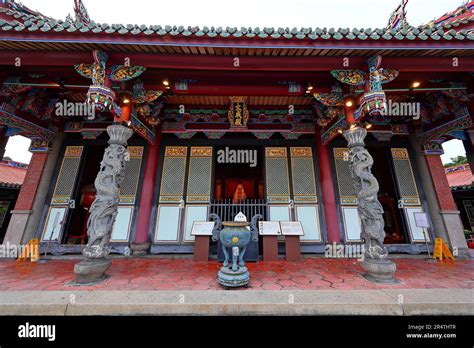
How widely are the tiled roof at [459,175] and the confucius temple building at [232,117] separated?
22.1 feet

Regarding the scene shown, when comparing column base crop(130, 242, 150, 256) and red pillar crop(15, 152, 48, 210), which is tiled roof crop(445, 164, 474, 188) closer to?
column base crop(130, 242, 150, 256)

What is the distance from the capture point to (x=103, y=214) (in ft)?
12.3

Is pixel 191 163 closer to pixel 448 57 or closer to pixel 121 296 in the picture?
pixel 121 296

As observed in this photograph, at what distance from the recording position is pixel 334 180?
21.6 feet

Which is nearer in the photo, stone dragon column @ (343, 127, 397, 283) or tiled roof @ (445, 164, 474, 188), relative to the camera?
stone dragon column @ (343, 127, 397, 283)

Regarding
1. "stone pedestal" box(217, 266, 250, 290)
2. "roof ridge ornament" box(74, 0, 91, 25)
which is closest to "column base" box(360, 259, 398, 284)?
"stone pedestal" box(217, 266, 250, 290)

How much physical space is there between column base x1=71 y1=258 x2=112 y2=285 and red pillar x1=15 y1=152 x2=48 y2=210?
4285mm

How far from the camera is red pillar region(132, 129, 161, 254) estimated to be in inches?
229

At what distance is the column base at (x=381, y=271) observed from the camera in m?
3.61

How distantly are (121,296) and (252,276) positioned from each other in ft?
7.49

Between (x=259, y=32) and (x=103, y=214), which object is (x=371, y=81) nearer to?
(x=259, y=32)

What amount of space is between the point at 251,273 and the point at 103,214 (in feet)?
10.4

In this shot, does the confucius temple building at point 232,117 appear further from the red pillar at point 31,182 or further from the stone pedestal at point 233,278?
the stone pedestal at point 233,278
